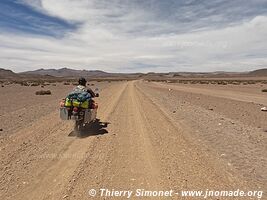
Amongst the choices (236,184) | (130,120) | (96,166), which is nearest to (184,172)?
(236,184)

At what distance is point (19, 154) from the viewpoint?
8.13 metres

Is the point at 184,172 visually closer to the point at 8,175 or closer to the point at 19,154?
the point at 8,175

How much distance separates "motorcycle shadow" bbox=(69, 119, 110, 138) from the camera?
10688 millimetres

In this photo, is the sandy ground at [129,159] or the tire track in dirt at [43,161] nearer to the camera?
the tire track in dirt at [43,161]

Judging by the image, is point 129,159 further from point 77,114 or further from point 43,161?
point 77,114

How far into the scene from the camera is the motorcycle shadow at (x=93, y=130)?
1069 centimetres

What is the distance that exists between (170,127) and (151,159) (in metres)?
4.65

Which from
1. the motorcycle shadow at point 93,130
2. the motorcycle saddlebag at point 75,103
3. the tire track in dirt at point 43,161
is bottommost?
the motorcycle shadow at point 93,130

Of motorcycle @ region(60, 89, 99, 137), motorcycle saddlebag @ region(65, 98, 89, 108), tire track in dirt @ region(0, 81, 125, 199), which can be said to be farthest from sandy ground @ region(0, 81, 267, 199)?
motorcycle saddlebag @ region(65, 98, 89, 108)

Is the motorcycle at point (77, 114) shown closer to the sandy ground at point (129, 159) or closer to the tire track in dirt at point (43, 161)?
the sandy ground at point (129, 159)

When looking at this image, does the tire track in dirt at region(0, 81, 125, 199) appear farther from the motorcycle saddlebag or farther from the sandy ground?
the motorcycle saddlebag

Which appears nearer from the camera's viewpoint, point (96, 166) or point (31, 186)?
point (31, 186)

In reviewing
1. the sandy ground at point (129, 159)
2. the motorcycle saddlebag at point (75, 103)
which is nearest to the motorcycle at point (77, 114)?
the motorcycle saddlebag at point (75, 103)

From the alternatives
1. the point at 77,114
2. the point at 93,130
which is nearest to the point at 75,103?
the point at 77,114
